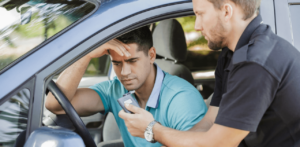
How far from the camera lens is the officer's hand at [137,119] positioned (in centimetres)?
135

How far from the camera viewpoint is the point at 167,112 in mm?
1726

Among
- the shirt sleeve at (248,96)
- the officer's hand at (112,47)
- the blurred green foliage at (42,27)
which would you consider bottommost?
the shirt sleeve at (248,96)

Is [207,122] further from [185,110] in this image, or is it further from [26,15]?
[26,15]

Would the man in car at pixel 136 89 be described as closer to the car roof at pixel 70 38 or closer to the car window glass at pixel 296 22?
the car roof at pixel 70 38

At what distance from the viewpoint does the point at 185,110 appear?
1.59 metres

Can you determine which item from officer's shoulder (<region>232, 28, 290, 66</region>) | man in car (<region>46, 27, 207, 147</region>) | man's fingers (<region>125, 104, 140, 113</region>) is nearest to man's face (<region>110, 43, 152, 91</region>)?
man in car (<region>46, 27, 207, 147</region>)

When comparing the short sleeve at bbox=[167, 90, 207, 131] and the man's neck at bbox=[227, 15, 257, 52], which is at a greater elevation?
the man's neck at bbox=[227, 15, 257, 52]

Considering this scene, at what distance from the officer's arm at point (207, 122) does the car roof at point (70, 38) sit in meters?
0.60

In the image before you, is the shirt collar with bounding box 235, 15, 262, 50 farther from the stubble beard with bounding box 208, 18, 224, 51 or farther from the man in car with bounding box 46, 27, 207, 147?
the man in car with bounding box 46, 27, 207, 147

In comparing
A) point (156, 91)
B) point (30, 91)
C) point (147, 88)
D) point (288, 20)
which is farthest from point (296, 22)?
point (30, 91)

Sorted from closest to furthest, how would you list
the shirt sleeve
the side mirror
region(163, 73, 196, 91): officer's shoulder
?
the shirt sleeve, the side mirror, region(163, 73, 196, 91): officer's shoulder

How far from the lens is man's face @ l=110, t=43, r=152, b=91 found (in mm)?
1818

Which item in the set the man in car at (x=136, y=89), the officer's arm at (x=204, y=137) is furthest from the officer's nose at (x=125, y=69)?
the officer's arm at (x=204, y=137)

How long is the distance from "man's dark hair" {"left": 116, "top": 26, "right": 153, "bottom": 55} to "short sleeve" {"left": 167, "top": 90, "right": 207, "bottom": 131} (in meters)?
0.39
